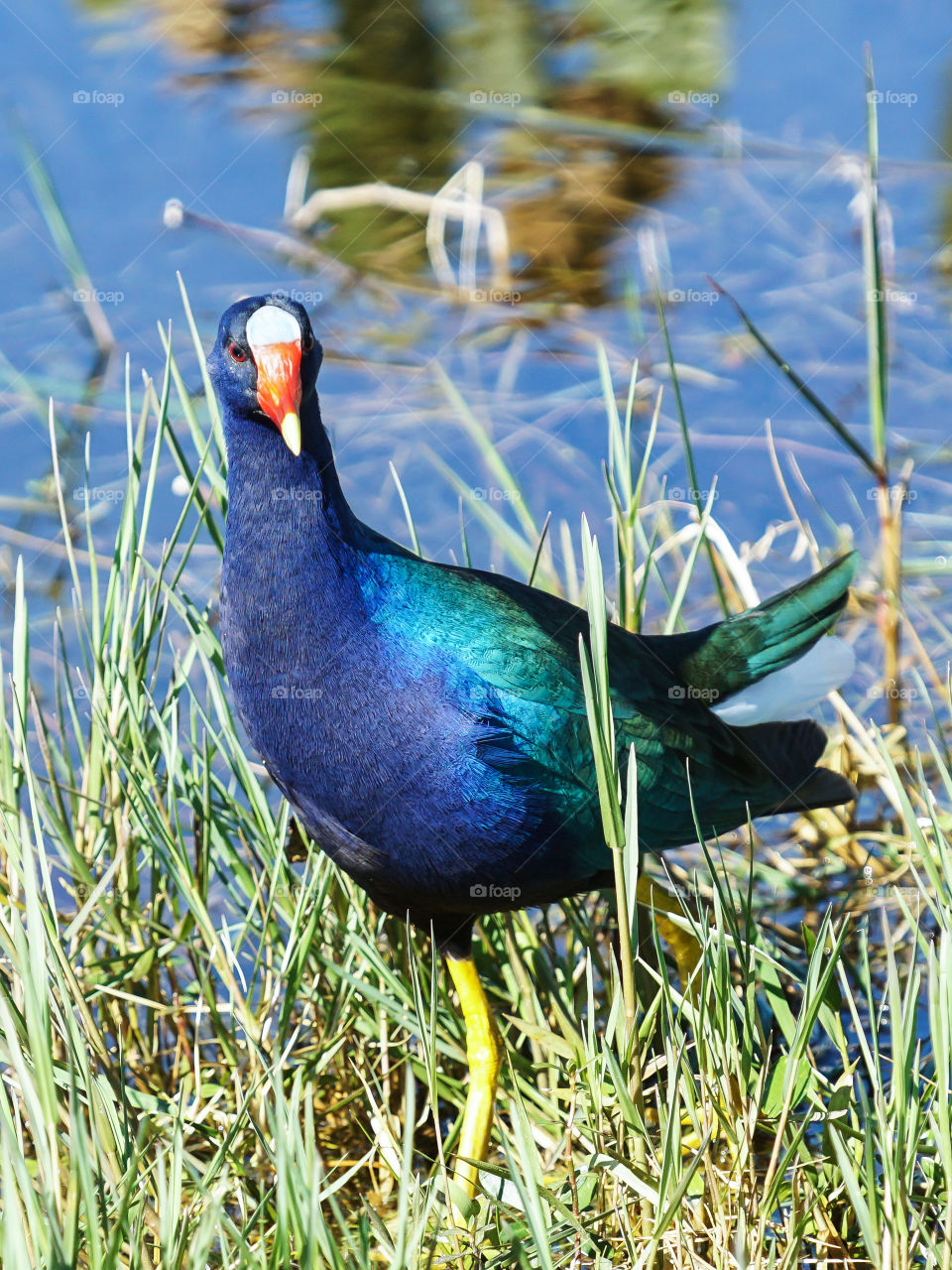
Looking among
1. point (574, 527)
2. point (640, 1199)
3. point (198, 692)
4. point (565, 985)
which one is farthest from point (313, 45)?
point (640, 1199)

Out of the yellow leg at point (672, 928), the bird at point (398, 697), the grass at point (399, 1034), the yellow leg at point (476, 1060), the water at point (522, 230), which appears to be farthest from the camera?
the water at point (522, 230)

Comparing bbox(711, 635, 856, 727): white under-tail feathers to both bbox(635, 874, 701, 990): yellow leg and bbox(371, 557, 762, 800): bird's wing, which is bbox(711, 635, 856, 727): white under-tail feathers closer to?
bbox(371, 557, 762, 800): bird's wing

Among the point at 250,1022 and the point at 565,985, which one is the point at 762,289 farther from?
the point at 250,1022

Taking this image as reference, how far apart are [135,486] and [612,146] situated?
12.0 feet

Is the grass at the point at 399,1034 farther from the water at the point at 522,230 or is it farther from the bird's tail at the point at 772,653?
the water at the point at 522,230

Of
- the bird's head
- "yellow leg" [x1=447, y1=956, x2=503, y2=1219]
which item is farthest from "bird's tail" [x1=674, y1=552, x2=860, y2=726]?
the bird's head

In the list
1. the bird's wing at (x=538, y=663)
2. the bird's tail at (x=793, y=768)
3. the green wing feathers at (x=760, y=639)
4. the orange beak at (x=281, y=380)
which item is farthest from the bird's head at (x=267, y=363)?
the bird's tail at (x=793, y=768)

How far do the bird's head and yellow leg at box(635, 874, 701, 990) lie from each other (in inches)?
37.5

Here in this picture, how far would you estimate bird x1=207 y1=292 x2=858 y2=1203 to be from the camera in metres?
2.11

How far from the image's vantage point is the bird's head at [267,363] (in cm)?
202

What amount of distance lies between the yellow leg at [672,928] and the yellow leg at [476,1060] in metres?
0.31

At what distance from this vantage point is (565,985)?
8.38 ft

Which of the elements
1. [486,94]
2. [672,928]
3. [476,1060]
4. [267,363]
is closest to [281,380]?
[267,363]

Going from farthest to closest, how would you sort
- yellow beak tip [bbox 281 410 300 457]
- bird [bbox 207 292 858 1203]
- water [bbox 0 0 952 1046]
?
water [bbox 0 0 952 1046] → bird [bbox 207 292 858 1203] → yellow beak tip [bbox 281 410 300 457]
